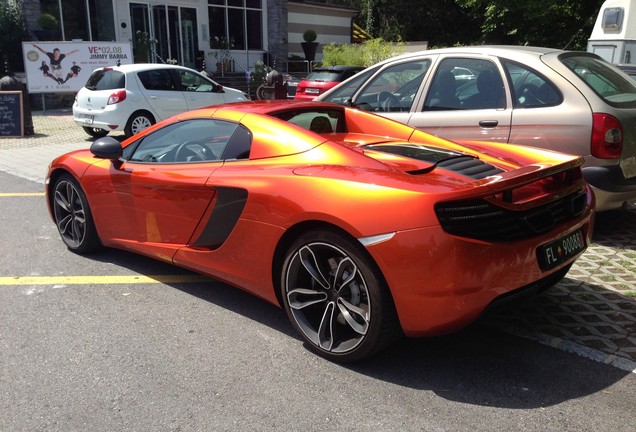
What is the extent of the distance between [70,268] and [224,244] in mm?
1805

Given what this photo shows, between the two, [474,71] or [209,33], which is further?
[209,33]

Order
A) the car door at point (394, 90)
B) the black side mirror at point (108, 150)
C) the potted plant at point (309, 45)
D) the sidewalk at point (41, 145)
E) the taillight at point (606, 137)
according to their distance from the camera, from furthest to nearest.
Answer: the potted plant at point (309, 45) < the sidewalk at point (41, 145) < the car door at point (394, 90) < the taillight at point (606, 137) < the black side mirror at point (108, 150)

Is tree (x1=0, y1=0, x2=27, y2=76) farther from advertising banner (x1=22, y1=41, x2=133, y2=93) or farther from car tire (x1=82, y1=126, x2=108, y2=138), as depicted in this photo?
car tire (x1=82, y1=126, x2=108, y2=138)

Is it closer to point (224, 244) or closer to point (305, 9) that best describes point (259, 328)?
point (224, 244)

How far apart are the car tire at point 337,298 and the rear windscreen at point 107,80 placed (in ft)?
31.0

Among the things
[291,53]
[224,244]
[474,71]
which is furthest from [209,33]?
[224,244]

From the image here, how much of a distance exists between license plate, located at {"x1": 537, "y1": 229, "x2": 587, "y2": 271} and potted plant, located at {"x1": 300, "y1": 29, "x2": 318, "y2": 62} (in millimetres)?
26439

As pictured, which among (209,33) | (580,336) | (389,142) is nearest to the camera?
(580,336)

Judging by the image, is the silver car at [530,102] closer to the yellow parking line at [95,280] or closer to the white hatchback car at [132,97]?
the yellow parking line at [95,280]

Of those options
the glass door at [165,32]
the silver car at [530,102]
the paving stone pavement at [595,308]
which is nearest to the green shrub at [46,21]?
the glass door at [165,32]

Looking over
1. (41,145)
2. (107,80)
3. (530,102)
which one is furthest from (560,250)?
(41,145)

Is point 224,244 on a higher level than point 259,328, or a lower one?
higher

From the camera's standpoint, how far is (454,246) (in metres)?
2.57

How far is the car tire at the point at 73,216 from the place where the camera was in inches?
182
